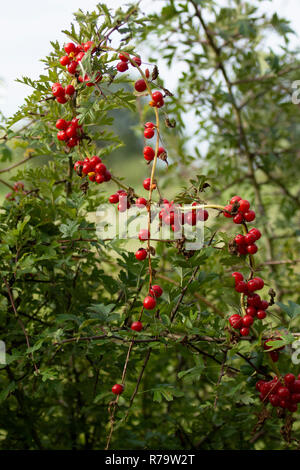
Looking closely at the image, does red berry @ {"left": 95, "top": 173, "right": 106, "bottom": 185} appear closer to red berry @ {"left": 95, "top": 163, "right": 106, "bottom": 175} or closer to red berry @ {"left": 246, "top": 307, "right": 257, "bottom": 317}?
red berry @ {"left": 95, "top": 163, "right": 106, "bottom": 175}

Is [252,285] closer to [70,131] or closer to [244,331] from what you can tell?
[244,331]

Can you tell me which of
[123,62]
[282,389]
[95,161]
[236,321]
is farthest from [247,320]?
[123,62]

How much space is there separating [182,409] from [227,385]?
11cm

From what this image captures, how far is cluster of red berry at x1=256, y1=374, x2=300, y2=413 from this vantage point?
0.69m

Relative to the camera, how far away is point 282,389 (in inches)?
27.0

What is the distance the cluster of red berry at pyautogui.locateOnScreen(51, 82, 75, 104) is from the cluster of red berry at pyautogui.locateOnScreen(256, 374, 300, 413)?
556 millimetres

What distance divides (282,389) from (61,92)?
0.58 metres

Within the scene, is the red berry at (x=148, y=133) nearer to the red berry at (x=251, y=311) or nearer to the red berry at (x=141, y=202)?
the red berry at (x=141, y=202)

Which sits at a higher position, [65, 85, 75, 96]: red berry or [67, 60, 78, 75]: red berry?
[67, 60, 78, 75]: red berry

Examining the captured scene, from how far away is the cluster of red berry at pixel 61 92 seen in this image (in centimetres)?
73

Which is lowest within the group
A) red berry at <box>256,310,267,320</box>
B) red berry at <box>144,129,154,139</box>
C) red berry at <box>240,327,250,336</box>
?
red berry at <box>240,327,250,336</box>

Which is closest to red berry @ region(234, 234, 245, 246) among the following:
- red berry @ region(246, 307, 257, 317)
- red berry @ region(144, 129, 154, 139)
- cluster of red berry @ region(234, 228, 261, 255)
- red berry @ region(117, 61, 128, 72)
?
cluster of red berry @ region(234, 228, 261, 255)
